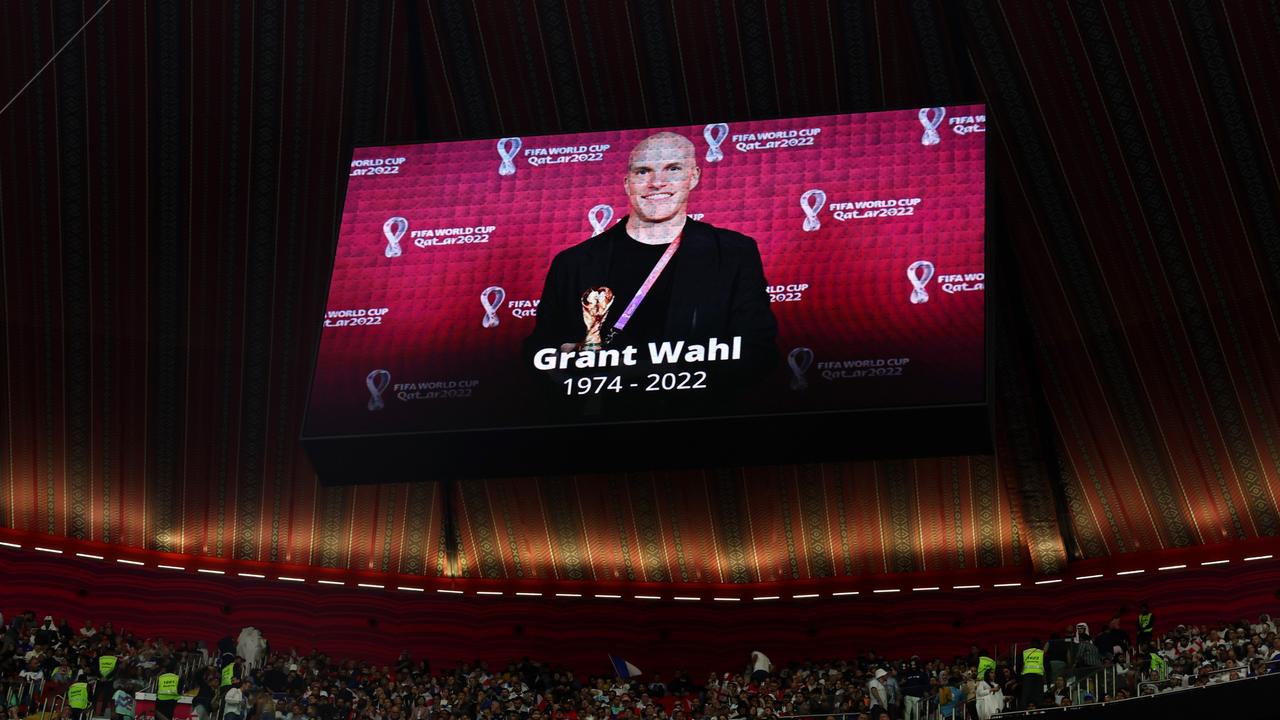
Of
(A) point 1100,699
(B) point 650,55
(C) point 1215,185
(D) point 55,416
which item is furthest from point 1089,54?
(D) point 55,416

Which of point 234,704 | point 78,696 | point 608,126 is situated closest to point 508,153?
point 608,126

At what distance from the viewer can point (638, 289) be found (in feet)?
46.0

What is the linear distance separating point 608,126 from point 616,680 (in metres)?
6.84

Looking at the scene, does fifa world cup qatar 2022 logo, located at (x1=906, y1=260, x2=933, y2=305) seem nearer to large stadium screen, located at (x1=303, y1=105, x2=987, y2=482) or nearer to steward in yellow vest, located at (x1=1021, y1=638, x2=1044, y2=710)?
large stadium screen, located at (x1=303, y1=105, x2=987, y2=482)

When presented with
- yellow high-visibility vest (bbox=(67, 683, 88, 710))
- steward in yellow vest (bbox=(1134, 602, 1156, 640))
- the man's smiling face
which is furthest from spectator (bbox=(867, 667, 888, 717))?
yellow high-visibility vest (bbox=(67, 683, 88, 710))

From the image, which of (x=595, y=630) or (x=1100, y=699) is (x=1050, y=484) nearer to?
(x=1100, y=699)

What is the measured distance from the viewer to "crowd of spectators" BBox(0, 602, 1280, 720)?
15.8 metres

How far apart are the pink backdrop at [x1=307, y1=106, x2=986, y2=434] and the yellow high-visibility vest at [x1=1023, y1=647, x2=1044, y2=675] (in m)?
4.27

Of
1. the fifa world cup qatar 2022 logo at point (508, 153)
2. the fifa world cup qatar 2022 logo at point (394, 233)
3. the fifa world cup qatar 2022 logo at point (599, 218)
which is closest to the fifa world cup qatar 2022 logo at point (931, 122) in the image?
the fifa world cup qatar 2022 logo at point (599, 218)

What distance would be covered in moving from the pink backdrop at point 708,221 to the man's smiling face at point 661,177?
11 centimetres

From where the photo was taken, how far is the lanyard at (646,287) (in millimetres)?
13819

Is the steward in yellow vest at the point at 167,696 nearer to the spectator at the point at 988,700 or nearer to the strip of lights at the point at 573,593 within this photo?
the strip of lights at the point at 573,593

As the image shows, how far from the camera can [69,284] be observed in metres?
18.3

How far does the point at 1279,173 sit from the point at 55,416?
1381cm
